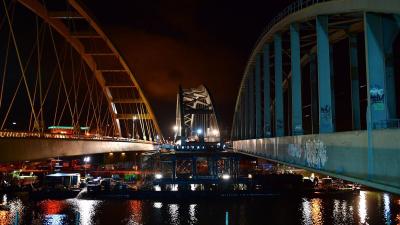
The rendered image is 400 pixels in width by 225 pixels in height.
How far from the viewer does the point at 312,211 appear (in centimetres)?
5825

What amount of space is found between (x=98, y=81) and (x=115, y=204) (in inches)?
1123

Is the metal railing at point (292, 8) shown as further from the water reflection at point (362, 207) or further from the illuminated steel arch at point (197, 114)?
the illuminated steel arch at point (197, 114)

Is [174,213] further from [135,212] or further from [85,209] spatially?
[85,209]

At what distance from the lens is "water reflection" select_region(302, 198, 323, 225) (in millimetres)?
50481

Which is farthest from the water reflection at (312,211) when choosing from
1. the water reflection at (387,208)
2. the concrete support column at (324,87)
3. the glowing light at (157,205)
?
the concrete support column at (324,87)

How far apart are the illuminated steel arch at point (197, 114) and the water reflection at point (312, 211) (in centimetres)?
3627

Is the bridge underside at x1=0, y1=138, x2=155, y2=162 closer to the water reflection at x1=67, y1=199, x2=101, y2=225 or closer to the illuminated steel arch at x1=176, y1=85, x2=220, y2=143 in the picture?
the water reflection at x1=67, y1=199, x2=101, y2=225

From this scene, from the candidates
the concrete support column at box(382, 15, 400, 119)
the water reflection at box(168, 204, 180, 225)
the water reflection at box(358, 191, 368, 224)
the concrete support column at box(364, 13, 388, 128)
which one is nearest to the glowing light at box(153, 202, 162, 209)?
the water reflection at box(168, 204, 180, 225)

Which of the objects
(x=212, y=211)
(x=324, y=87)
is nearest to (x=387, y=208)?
(x=212, y=211)

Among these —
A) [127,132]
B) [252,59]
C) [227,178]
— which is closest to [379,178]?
[252,59]

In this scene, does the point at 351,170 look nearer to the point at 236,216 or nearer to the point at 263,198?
the point at 236,216

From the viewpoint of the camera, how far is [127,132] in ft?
324

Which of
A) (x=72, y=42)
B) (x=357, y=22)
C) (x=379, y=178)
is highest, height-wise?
(x=72, y=42)

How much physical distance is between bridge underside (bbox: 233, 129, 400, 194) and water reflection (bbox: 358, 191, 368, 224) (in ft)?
119
